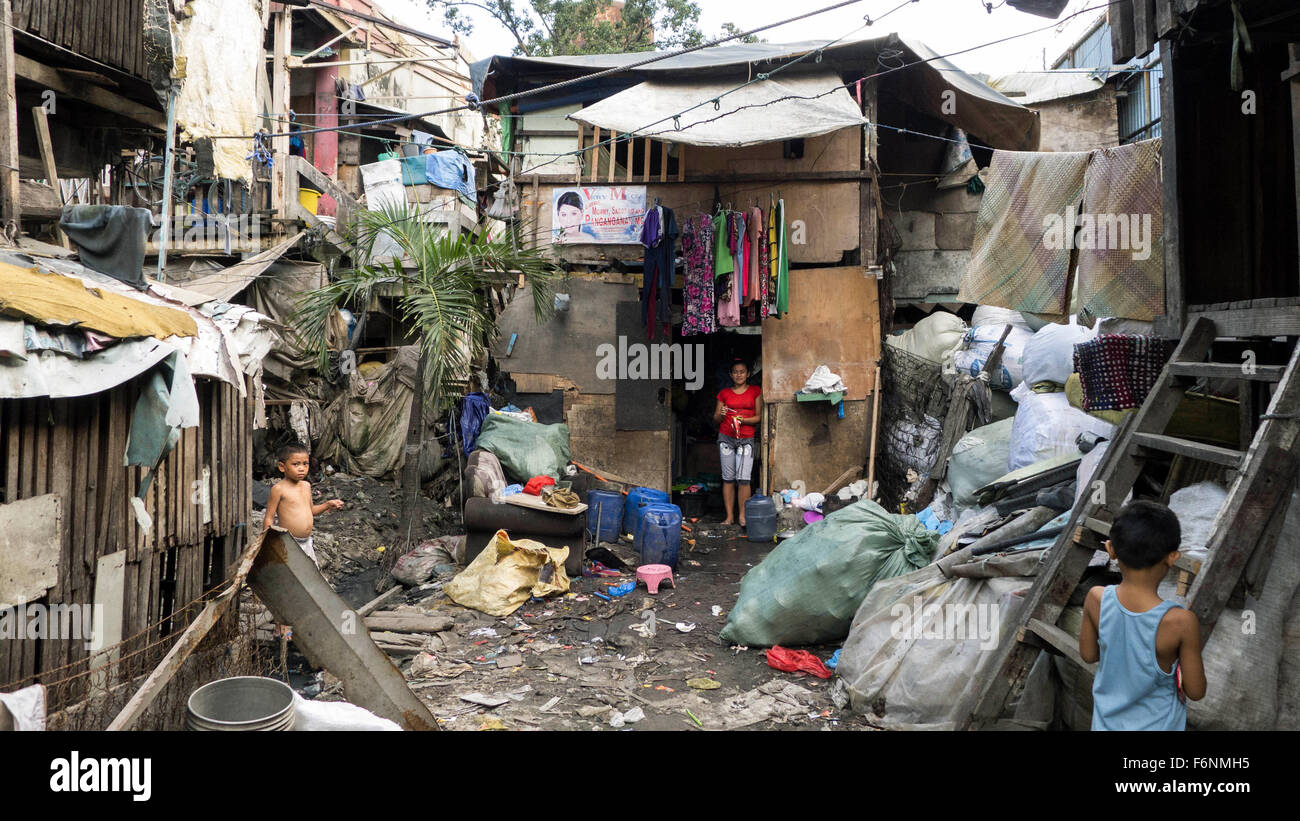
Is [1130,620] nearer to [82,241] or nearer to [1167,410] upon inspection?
[1167,410]

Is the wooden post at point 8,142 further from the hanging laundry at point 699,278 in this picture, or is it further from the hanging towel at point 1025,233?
the hanging towel at point 1025,233

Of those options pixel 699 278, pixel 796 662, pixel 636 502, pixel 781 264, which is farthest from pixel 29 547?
pixel 781 264

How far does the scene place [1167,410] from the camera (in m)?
4.09

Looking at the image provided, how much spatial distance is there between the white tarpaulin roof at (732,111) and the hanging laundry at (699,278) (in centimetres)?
131

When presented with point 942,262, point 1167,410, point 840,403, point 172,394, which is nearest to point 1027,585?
point 1167,410

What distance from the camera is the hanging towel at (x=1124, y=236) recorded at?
5137 mm

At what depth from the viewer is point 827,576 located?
19.4ft

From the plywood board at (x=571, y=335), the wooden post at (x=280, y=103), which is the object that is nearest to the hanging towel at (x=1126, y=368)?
the plywood board at (x=571, y=335)

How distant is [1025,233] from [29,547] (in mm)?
6534

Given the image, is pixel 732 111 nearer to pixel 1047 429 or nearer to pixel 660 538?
pixel 660 538

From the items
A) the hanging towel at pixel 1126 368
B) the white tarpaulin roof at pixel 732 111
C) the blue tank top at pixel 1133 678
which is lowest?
the blue tank top at pixel 1133 678

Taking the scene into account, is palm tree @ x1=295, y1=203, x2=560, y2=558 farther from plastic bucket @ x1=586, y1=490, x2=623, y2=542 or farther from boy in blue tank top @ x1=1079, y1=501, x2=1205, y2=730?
boy in blue tank top @ x1=1079, y1=501, x2=1205, y2=730

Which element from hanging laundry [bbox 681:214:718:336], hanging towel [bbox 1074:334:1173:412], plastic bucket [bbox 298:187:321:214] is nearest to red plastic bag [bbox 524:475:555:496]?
hanging laundry [bbox 681:214:718:336]

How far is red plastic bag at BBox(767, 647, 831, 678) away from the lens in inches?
223
